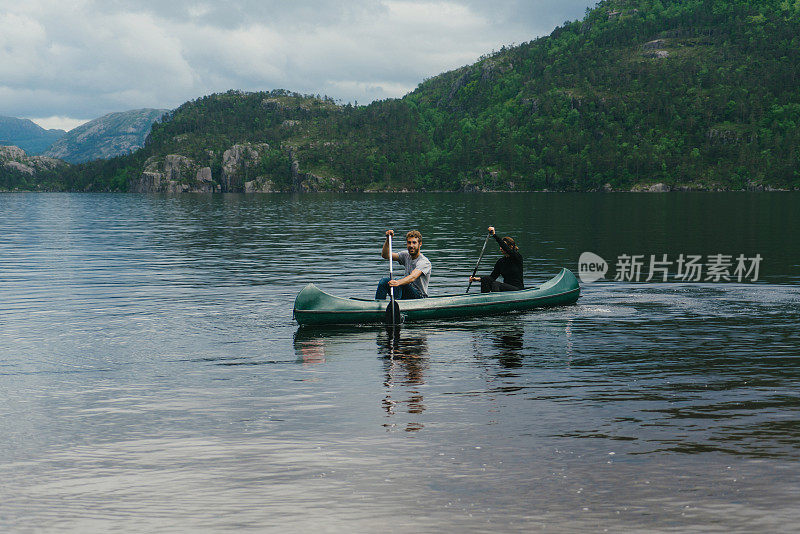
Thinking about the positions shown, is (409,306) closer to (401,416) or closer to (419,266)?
(419,266)

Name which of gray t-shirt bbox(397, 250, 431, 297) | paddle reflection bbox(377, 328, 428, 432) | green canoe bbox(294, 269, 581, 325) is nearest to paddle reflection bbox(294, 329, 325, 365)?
green canoe bbox(294, 269, 581, 325)

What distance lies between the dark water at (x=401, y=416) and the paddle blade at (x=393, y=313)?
58 centimetres

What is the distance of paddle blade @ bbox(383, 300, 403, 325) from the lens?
832 inches

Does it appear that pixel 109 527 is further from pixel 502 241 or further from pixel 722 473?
pixel 502 241

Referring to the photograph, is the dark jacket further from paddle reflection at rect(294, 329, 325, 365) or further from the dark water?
paddle reflection at rect(294, 329, 325, 365)

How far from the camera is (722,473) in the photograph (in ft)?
31.8

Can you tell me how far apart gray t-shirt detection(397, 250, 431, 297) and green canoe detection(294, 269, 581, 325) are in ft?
2.57

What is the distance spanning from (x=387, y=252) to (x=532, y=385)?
9710 mm

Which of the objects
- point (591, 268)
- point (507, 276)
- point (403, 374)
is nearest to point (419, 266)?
point (507, 276)

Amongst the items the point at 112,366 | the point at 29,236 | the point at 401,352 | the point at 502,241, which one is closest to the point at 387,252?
the point at 502,241

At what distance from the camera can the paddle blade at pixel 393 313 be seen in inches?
832

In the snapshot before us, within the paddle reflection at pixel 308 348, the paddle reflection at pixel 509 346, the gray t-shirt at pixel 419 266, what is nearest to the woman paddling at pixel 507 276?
the gray t-shirt at pixel 419 266

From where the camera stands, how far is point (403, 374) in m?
15.9

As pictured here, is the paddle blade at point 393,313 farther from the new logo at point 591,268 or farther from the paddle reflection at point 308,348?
the new logo at point 591,268
